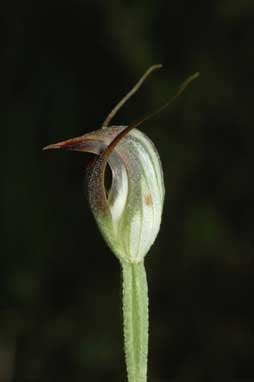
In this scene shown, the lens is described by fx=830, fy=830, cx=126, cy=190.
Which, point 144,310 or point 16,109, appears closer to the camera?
point 144,310

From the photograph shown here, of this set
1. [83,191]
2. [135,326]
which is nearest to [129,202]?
[135,326]

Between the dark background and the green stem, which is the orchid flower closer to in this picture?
the green stem

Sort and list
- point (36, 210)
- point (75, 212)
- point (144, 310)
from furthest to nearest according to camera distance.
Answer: point (75, 212) < point (36, 210) < point (144, 310)

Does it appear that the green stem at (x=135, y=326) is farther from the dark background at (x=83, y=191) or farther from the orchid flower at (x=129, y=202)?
the dark background at (x=83, y=191)

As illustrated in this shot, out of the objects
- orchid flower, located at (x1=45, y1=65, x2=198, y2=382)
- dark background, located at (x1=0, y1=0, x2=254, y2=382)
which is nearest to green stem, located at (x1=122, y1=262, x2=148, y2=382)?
orchid flower, located at (x1=45, y1=65, x2=198, y2=382)

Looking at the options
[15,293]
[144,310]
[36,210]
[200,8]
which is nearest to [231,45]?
[200,8]

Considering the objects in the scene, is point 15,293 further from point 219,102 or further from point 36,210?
point 219,102

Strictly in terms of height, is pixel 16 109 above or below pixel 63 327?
above
